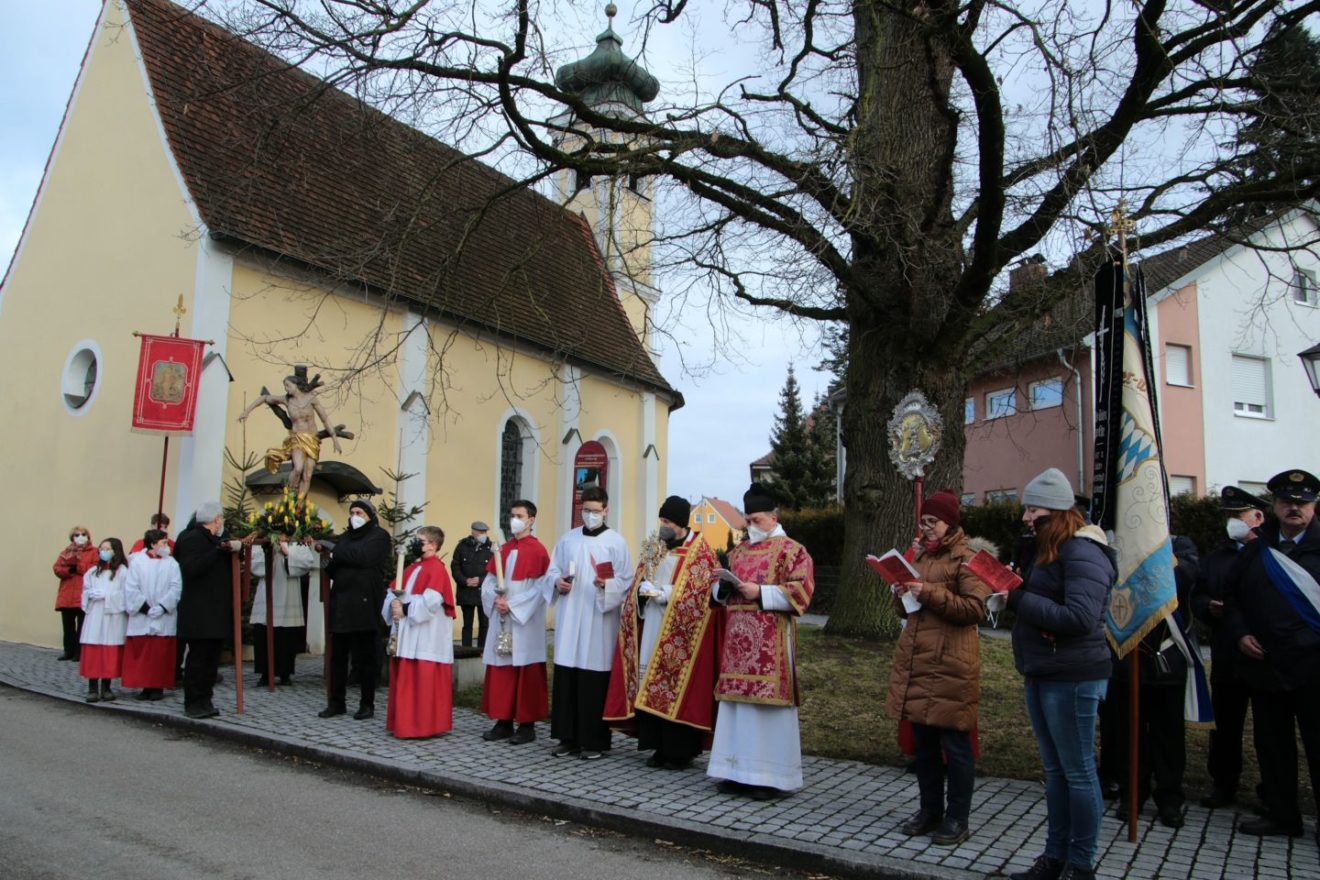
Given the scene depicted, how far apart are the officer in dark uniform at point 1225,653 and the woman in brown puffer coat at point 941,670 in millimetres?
1858

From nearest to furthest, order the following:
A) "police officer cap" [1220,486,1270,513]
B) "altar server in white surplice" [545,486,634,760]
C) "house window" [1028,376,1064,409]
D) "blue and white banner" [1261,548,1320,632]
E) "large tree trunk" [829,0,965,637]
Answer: "blue and white banner" [1261,548,1320,632]
"police officer cap" [1220,486,1270,513]
"altar server in white surplice" [545,486,634,760]
"large tree trunk" [829,0,965,637]
"house window" [1028,376,1064,409]

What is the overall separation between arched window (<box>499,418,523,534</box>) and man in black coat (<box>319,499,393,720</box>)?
36.9 feet

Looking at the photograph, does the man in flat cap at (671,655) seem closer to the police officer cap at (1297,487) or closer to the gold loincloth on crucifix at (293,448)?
the police officer cap at (1297,487)

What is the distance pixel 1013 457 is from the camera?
26.6 m

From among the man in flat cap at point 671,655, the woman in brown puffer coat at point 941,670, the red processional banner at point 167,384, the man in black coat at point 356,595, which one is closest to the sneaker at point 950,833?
the woman in brown puffer coat at point 941,670

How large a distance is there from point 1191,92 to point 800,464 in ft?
104

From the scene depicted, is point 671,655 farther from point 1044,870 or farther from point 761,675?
point 1044,870

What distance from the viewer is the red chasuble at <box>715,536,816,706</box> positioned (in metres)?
6.31

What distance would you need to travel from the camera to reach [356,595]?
913 centimetres

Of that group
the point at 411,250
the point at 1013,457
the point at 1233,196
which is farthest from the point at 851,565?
the point at 1013,457

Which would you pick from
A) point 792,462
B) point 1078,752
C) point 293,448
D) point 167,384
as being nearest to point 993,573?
point 1078,752

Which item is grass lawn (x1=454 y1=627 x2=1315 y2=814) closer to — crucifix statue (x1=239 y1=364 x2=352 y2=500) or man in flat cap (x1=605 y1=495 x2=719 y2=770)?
man in flat cap (x1=605 y1=495 x2=719 y2=770)

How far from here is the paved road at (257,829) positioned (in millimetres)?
5020

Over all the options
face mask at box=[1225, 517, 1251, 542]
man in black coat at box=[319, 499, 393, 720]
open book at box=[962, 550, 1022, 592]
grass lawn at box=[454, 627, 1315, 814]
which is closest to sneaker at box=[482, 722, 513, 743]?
man in black coat at box=[319, 499, 393, 720]
